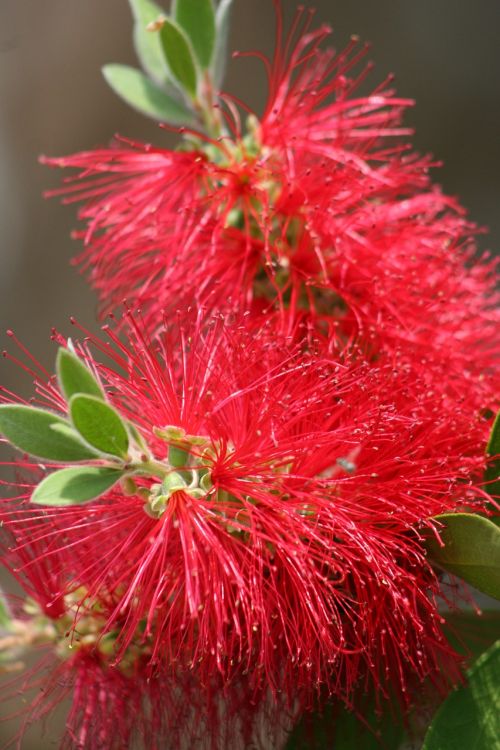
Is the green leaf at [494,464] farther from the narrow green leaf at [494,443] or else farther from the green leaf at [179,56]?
the green leaf at [179,56]

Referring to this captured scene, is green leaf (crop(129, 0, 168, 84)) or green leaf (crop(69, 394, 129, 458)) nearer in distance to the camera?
green leaf (crop(69, 394, 129, 458))

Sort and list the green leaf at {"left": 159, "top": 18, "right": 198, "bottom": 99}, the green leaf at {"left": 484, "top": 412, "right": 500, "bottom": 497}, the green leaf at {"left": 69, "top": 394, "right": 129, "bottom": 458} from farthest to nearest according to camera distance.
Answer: the green leaf at {"left": 159, "top": 18, "right": 198, "bottom": 99}, the green leaf at {"left": 484, "top": 412, "right": 500, "bottom": 497}, the green leaf at {"left": 69, "top": 394, "right": 129, "bottom": 458}

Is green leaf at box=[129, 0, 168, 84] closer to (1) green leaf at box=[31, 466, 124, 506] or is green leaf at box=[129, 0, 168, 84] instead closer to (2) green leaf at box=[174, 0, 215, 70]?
(2) green leaf at box=[174, 0, 215, 70]

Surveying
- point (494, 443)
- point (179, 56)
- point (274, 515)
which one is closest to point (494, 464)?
point (494, 443)

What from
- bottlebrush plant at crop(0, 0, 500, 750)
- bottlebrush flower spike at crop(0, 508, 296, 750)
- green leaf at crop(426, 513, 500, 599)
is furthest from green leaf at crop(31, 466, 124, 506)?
green leaf at crop(426, 513, 500, 599)

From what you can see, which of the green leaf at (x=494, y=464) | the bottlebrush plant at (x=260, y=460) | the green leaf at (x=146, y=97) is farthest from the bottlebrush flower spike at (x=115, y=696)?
the green leaf at (x=146, y=97)

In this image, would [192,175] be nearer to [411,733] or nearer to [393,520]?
[393,520]

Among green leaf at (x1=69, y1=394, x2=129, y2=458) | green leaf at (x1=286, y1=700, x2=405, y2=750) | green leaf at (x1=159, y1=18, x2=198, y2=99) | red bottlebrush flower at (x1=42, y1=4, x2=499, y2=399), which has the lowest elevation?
green leaf at (x1=286, y1=700, x2=405, y2=750)
